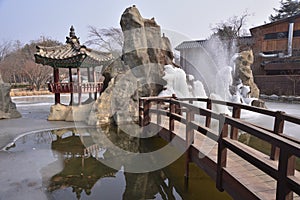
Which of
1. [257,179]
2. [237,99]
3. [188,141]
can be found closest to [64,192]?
[188,141]

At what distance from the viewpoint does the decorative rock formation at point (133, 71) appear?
774 centimetres

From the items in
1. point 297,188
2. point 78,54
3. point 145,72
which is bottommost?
point 297,188

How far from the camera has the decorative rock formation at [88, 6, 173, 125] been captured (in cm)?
774

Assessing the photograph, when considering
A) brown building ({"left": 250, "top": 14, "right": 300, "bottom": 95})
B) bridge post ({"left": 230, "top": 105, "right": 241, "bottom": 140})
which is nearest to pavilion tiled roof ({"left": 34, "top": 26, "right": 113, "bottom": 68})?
bridge post ({"left": 230, "top": 105, "right": 241, "bottom": 140})

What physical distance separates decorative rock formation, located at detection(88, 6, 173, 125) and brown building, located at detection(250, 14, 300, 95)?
8494 millimetres

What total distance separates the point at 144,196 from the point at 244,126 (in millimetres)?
1834

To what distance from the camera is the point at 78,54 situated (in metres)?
8.31

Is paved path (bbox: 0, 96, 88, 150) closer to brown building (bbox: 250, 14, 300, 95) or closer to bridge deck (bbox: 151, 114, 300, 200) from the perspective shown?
bridge deck (bbox: 151, 114, 300, 200)

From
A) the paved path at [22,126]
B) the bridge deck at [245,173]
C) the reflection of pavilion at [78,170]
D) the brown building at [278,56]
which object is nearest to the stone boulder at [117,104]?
the paved path at [22,126]

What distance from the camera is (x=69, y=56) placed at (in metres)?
8.41

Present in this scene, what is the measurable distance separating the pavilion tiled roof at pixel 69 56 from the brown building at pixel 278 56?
37.0 ft

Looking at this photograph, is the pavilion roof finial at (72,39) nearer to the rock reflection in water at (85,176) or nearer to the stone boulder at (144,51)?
the stone boulder at (144,51)

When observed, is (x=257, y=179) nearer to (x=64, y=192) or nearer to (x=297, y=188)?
(x=297, y=188)

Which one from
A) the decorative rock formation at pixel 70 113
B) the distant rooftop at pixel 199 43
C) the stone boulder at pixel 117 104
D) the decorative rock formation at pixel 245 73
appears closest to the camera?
the stone boulder at pixel 117 104
